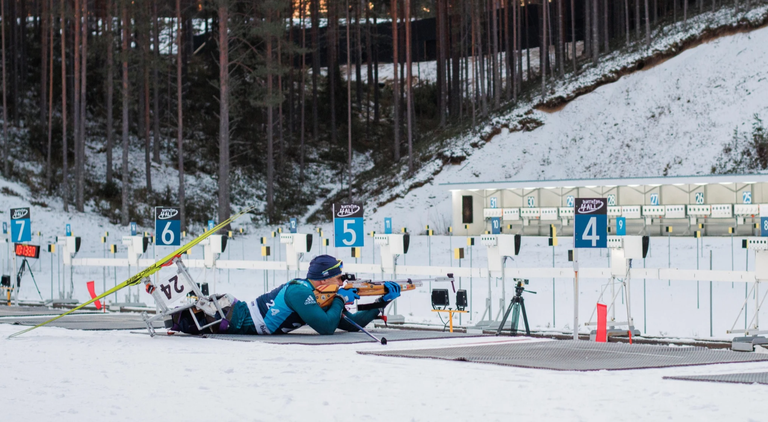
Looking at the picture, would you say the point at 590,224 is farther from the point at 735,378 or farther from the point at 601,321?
the point at 735,378

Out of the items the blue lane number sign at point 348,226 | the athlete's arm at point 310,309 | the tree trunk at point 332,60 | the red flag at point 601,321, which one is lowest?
the red flag at point 601,321

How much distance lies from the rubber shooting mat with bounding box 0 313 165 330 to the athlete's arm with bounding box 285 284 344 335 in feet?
7.13

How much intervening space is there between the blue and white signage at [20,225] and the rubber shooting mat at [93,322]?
514 centimetres

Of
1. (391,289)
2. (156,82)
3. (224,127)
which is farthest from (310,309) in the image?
(156,82)

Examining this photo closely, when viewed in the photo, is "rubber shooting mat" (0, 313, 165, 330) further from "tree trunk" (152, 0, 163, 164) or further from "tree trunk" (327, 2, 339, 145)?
"tree trunk" (327, 2, 339, 145)

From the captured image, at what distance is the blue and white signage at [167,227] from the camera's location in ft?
48.2

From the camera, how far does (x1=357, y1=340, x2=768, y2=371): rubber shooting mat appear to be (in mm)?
6461

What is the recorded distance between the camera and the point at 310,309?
8461 mm

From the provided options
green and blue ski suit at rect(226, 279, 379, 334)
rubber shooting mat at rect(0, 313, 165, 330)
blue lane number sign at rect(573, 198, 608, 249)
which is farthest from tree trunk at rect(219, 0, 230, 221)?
green and blue ski suit at rect(226, 279, 379, 334)

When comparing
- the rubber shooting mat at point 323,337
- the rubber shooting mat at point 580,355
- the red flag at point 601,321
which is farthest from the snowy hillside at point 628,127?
the rubber shooting mat at point 580,355

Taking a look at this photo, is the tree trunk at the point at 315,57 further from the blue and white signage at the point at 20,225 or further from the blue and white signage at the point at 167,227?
the blue and white signage at the point at 167,227

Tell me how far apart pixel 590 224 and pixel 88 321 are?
246 inches

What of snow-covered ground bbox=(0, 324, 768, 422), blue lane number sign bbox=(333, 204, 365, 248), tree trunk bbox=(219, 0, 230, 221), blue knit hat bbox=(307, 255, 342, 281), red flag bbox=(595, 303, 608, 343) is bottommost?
red flag bbox=(595, 303, 608, 343)

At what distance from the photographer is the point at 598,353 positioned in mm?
7203
